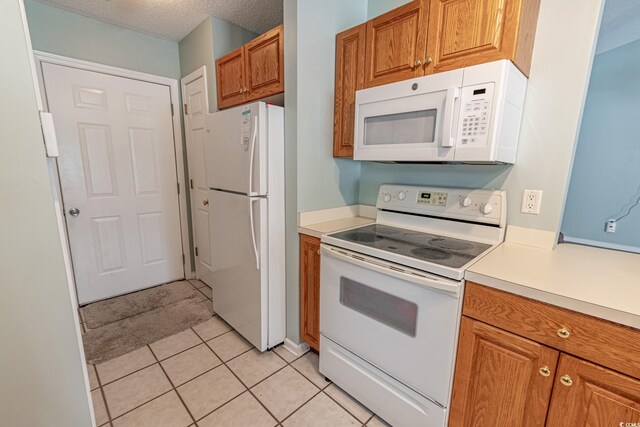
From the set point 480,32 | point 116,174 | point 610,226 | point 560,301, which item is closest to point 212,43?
point 116,174

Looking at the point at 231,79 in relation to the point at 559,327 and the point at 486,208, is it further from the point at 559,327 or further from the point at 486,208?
the point at 559,327

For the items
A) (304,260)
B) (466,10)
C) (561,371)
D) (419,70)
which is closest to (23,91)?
(304,260)

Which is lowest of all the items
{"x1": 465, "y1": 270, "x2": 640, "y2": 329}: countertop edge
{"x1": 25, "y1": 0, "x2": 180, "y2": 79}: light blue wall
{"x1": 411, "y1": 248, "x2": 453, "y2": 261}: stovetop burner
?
{"x1": 465, "y1": 270, "x2": 640, "y2": 329}: countertop edge

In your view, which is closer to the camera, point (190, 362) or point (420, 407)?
point (420, 407)

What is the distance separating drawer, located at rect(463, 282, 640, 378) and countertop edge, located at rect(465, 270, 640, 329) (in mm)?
20

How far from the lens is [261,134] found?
5.41ft

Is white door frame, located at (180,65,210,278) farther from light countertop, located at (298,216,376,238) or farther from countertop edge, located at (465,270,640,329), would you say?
countertop edge, located at (465,270,640,329)

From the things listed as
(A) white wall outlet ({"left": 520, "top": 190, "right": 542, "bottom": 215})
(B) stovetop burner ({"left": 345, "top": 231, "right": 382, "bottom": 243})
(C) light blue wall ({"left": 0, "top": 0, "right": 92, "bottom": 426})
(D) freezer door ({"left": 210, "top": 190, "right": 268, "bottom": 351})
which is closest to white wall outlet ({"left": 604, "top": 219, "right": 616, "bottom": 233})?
(A) white wall outlet ({"left": 520, "top": 190, "right": 542, "bottom": 215})

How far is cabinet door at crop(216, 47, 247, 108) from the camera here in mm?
2139

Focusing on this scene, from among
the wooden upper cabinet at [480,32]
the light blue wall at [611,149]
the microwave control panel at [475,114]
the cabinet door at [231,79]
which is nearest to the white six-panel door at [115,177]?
the cabinet door at [231,79]

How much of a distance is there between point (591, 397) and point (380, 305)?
760 millimetres

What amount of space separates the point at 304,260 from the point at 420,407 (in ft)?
3.23

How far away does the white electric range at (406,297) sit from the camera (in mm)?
1159

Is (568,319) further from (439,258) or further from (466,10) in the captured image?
(466,10)
